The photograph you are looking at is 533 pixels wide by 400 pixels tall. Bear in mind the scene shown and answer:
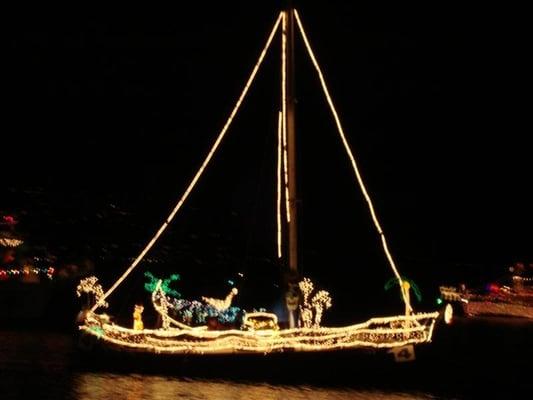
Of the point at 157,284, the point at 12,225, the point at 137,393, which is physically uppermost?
the point at 12,225

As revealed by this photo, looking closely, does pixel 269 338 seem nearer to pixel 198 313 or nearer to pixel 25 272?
pixel 198 313

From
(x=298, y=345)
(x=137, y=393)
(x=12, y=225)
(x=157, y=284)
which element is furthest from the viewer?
(x=12, y=225)

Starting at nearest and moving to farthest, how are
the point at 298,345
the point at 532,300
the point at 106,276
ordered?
the point at 298,345, the point at 106,276, the point at 532,300

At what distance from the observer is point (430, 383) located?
55.6 ft

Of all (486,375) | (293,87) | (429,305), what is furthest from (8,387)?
(429,305)

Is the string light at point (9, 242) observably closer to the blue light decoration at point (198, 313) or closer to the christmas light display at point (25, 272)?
the christmas light display at point (25, 272)

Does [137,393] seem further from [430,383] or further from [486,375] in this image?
[486,375]

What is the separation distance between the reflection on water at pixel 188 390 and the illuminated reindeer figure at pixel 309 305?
1446mm

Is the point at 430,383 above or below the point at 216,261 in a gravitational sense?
below

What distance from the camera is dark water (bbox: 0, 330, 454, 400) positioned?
14.8 m

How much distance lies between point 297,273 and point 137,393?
3.75 meters

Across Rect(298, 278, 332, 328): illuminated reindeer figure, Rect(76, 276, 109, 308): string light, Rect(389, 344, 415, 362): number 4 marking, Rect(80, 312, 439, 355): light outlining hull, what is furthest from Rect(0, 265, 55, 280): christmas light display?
Rect(389, 344, 415, 362): number 4 marking

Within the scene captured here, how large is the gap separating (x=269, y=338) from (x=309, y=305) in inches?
47.9

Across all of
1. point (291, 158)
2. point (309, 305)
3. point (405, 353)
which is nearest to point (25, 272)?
point (309, 305)
